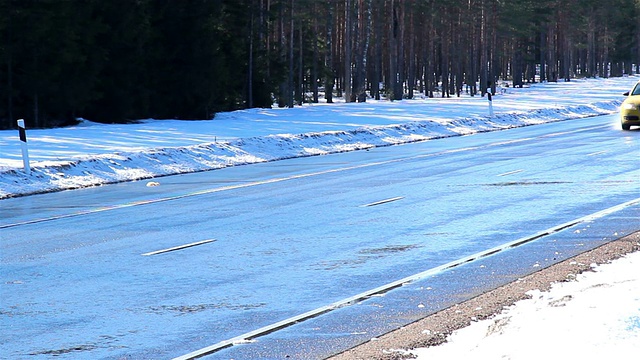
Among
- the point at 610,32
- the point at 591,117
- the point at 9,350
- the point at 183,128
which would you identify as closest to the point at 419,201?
the point at 9,350

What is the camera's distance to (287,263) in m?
11.4

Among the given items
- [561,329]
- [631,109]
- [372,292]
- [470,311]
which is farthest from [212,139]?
[561,329]

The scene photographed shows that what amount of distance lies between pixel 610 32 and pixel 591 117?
114 meters

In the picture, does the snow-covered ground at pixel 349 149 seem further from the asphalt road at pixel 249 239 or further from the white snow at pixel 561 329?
the asphalt road at pixel 249 239

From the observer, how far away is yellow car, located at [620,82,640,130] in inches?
1371

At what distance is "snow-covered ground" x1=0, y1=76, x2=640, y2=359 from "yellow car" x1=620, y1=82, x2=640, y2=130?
18.6ft

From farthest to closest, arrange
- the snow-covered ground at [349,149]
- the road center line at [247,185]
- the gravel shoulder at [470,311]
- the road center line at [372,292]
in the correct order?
1. the road center line at [247,185]
2. the road center line at [372,292]
3. the gravel shoulder at [470,311]
4. the snow-covered ground at [349,149]

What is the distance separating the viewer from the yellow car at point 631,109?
114 feet

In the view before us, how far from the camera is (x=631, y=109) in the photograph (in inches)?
1384

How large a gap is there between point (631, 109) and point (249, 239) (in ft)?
81.0

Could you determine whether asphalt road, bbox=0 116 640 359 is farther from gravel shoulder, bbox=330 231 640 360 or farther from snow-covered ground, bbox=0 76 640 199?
snow-covered ground, bbox=0 76 640 199

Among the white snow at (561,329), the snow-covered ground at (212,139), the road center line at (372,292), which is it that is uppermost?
the white snow at (561,329)

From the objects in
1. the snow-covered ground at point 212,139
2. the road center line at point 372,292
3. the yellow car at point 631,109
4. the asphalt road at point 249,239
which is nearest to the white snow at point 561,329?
the asphalt road at point 249,239

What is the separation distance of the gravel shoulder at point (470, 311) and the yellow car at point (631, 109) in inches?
949
